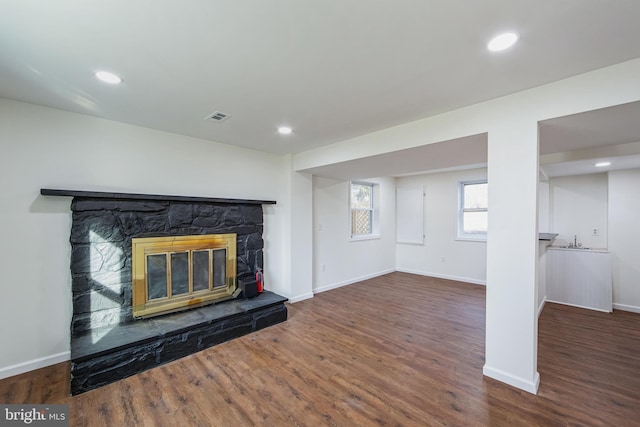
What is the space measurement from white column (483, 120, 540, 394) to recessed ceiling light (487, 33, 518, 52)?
2.67 feet

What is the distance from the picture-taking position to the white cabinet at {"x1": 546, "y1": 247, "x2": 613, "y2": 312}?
3799mm

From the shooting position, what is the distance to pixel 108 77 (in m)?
1.92

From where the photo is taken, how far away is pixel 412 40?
4.96 ft

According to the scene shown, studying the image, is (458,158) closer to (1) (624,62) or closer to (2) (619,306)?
(1) (624,62)

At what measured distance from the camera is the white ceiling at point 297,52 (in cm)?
129

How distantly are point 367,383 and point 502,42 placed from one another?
2614 millimetres

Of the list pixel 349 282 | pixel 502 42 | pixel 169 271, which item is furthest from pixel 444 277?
pixel 169 271

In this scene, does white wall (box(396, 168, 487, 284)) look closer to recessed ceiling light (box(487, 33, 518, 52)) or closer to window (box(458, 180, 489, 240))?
window (box(458, 180, 489, 240))

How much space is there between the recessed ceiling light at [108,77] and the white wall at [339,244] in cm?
314

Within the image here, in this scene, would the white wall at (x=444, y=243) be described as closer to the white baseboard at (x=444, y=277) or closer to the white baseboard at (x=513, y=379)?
the white baseboard at (x=444, y=277)

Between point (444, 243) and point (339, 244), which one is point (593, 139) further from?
point (339, 244)

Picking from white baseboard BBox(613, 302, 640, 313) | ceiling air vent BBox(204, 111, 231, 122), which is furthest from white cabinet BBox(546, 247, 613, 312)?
ceiling air vent BBox(204, 111, 231, 122)

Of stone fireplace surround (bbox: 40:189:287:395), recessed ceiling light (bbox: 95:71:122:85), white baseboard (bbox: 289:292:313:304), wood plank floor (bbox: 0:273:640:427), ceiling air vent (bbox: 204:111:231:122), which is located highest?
recessed ceiling light (bbox: 95:71:122:85)

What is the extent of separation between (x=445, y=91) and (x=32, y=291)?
4058mm
